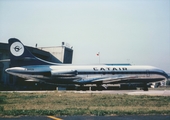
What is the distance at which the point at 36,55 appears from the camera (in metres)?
56.8

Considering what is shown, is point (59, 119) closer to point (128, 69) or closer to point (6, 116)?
point (6, 116)

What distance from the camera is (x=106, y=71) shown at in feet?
132

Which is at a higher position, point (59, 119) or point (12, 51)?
point (12, 51)

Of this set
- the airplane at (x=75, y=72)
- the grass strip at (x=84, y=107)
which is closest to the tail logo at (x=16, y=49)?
the airplane at (x=75, y=72)

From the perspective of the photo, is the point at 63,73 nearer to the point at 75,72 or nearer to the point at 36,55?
the point at 75,72

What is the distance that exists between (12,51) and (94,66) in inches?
584

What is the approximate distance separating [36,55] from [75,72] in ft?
68.6

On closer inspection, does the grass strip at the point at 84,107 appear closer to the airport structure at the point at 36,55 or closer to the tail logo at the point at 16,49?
the tail logo at the point at 16,49

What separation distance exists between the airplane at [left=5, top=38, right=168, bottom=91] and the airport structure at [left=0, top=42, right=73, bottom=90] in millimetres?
4569

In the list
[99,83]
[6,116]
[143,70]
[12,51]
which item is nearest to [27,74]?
[12,51]

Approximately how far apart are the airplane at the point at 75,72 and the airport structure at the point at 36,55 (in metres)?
4.57

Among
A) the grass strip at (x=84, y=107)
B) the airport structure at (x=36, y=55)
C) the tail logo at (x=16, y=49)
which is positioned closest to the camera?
the grass strip at (x=84, y=107)

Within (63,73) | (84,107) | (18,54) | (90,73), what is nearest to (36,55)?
(18,54)

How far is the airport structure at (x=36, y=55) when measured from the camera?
47.2 meters
